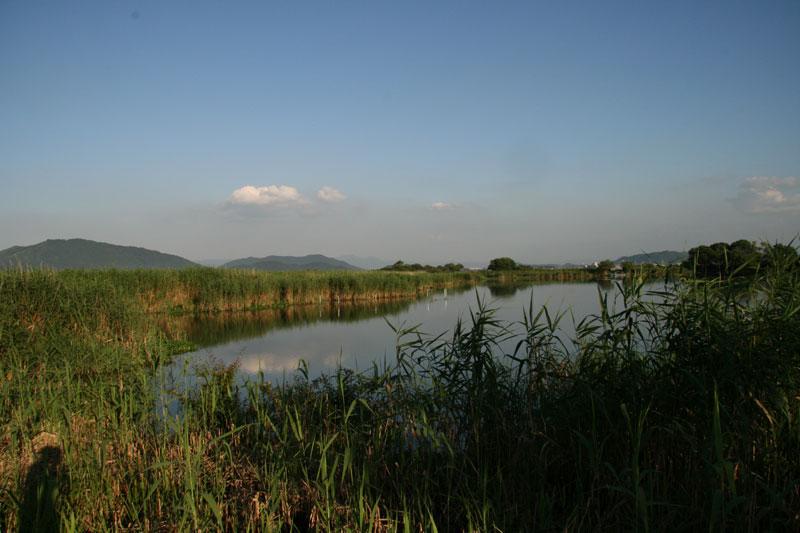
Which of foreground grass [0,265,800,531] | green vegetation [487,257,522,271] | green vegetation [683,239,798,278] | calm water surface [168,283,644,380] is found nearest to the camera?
foreground grass [0,265,800,531]

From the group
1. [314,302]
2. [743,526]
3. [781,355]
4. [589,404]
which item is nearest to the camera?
[743,526]

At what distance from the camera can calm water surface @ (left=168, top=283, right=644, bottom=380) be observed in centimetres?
980

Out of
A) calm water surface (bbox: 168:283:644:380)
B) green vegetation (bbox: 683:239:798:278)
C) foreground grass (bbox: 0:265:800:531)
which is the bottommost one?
calm water surface (bbox: 168:283:644:380)

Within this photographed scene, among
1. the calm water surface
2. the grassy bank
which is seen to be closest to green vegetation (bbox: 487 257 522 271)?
the grassy bank

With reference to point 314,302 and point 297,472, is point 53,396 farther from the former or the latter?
point 314,302

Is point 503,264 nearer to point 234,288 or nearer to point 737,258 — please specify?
point 234,288

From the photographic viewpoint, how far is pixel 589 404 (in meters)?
3.59

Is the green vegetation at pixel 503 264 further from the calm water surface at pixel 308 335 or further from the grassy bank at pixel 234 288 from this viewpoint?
the calm water surface at pixel 308 335

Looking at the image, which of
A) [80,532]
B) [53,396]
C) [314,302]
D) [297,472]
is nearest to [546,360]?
[297,472]

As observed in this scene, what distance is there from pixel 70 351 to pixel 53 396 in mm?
2673

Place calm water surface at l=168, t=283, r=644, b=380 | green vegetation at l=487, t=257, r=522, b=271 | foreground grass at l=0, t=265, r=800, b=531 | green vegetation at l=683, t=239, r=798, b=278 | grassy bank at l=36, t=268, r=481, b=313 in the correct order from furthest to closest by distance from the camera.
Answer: green vegetation at l=487, t=257, r=522, b=271 → grassy bank at l=36, t=268, r=481, b=313 → calm water surface at l=168, t=283, r=644, b=380 → green vegetation at l=683, t=239, r=798, b=278 → foreground grass at l=0, t=265, r=800, b=531

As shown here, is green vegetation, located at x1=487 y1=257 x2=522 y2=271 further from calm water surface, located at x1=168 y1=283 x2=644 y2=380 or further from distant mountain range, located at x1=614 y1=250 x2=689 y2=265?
distant mountain range, located at x1=614 y1=250 x2=689 y2=265

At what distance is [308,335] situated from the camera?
47.6 feet

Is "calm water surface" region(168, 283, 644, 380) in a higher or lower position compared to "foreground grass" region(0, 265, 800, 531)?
lower
